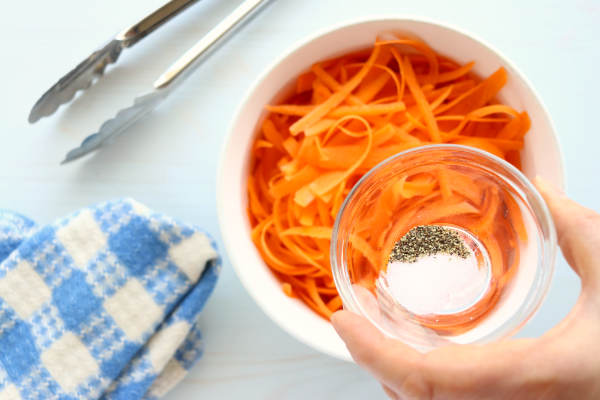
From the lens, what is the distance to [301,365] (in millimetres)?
760

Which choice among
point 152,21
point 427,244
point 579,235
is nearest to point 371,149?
point 427,244

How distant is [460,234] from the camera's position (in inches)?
23.7

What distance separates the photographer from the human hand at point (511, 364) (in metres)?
0.41

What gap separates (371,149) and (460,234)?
0.45 feet

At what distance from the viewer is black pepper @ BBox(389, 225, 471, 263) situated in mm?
580

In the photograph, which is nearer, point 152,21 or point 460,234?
point 460,234

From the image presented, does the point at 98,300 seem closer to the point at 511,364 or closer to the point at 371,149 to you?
the point at 371,149

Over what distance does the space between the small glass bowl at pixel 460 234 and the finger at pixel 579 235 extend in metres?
0.02

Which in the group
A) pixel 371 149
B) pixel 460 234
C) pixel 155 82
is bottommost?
pixel 460 234

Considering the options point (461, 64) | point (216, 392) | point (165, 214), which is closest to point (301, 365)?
point (216, 392)

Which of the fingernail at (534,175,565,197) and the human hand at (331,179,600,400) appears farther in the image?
the fingernail at (534,175,565,197)

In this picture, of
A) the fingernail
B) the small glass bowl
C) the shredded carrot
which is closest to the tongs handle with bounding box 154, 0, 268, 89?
the shredded carrot

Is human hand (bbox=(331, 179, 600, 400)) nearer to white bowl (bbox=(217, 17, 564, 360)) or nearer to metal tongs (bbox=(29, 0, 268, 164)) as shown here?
white bowl (bbox=(217, 17, 564, 360))

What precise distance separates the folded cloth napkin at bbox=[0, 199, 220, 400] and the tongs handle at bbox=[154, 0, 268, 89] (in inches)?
7.0
